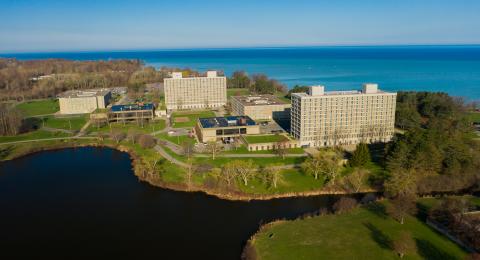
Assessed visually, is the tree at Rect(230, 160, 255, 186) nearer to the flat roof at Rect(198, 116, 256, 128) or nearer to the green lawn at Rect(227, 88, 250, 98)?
the flat roof at Rect(198, 116, 256, 128)

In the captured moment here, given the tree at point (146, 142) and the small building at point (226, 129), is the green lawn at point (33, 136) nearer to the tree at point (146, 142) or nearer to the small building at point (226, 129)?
the tree at point (146, 142)

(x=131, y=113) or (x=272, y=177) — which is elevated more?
(x=131, y=113)

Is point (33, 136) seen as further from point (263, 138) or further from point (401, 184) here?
point (401, 184)

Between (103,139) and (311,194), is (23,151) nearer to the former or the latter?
(103,139)

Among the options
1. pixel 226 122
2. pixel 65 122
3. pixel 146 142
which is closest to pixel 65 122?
pixel 65 122

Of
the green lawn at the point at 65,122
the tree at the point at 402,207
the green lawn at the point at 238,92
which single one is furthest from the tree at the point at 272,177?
the green lawn at the point at 238,92

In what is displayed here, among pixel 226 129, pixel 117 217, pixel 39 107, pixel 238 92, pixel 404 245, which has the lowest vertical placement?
pixel 117 217
